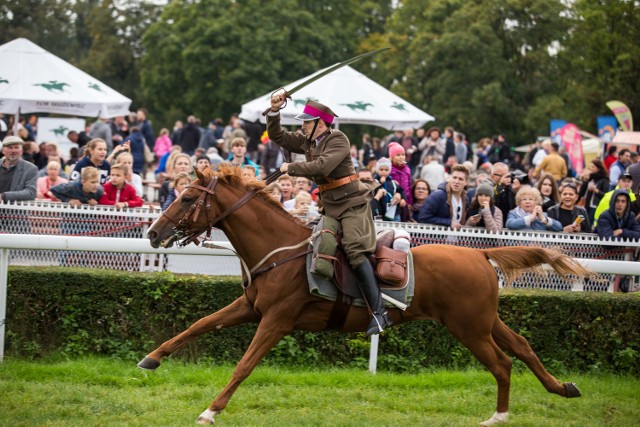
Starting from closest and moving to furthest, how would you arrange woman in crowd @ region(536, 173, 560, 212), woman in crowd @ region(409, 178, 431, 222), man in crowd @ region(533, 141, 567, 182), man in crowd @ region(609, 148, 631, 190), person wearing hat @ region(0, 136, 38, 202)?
person wearing hat @ region(0, 136, 38, 202)
woman in crowd @ region(409, 178, 431, 222)
woman in crowd @ region(536, 173, 560, 212)
man in crowd @ region(609, 148, 631, 190)
man in crowd @ region(533, 141, 567, 182)

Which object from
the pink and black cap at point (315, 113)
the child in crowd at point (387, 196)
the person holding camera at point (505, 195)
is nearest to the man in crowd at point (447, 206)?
the child in crowd at point (387, 196)

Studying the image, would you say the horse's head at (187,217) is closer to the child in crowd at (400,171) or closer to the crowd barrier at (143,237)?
the crowd barrier at (143,237)

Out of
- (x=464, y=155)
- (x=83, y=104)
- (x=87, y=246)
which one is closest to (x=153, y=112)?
(x=464, y=155)

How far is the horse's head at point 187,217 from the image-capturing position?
789cm

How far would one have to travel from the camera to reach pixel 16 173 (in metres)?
12.1

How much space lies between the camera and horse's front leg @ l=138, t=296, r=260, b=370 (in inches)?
315

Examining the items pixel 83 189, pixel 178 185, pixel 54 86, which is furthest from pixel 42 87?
pixel 178 185

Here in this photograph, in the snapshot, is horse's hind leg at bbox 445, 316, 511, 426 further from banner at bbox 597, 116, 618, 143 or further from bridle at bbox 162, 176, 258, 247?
banner at bbox 597, 116, 618, 143

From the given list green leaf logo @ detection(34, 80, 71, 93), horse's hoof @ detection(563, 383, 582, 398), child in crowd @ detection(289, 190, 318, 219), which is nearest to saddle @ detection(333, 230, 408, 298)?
horse's hoof @ detection(563, 383, 582, 398)

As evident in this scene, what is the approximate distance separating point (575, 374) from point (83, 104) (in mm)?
10892

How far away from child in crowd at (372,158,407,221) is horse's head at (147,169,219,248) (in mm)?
4814

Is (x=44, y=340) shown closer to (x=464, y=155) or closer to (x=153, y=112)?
(x=464, y=155)

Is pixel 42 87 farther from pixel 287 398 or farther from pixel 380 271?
pixel 380 271

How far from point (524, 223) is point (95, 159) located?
5.73 m
